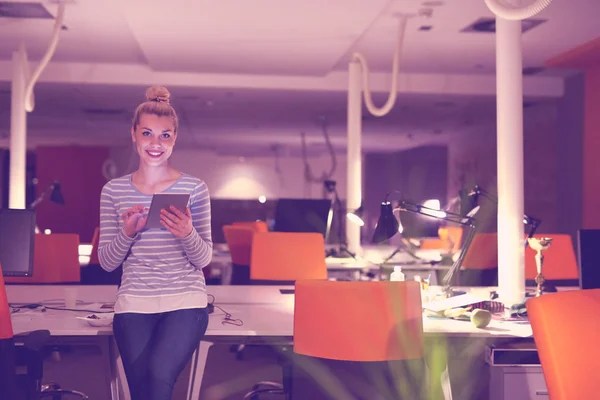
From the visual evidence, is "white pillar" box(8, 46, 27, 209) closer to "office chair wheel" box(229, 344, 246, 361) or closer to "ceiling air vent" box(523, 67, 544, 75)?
"office chair wheel" box(229, 344, 246, 361)

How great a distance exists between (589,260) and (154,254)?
2.04 m

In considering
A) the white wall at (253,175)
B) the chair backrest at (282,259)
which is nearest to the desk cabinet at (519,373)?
the chair backrest at (282,259)

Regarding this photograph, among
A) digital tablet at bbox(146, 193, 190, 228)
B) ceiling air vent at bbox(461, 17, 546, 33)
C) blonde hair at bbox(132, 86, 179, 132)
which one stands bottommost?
digital tablet at bbox(146, 193, 190, 228)

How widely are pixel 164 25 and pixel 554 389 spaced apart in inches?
209

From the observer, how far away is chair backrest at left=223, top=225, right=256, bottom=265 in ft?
19.9

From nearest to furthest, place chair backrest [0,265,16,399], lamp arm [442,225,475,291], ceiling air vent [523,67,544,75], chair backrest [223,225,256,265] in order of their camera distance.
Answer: chair backrest [0,265,16,399], lamp arm [442,225,475,291], chair backrest [223,225,256,265], ceiling air vent [523,67,544,75]

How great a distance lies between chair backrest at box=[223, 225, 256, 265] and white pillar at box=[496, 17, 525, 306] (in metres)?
2.85

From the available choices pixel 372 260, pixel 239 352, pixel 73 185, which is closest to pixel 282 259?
pixel 239 352

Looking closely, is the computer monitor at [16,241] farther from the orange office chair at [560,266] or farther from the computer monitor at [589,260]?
the orange office chair at [560,266]

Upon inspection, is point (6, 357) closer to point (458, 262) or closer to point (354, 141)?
point (458, 262)

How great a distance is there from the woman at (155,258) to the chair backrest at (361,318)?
1.36ft

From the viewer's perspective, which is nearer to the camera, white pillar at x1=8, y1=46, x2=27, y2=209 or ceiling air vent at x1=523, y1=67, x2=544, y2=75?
white pillar at x1=8, y1=46, x2=27, y2=209

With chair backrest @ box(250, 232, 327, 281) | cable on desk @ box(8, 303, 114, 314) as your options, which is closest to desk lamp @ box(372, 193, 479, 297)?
chair backrest @ box(250, 232, 327, 281)

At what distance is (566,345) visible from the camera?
170cm
